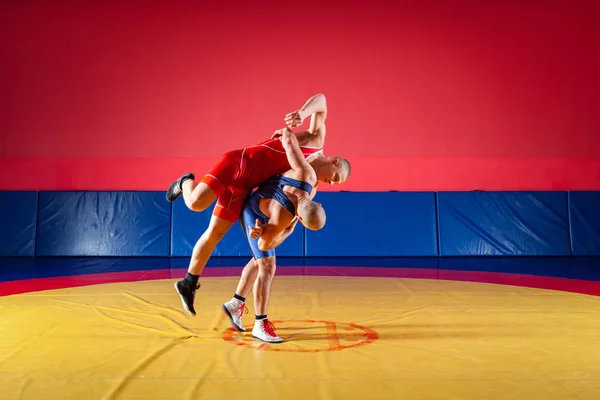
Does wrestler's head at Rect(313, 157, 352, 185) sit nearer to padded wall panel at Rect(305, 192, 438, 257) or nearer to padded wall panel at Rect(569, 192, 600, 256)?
padded wall panel at Rect(305, 192, 438, 257)

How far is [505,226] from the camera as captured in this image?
7848 millimetres

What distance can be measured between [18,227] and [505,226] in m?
7.24

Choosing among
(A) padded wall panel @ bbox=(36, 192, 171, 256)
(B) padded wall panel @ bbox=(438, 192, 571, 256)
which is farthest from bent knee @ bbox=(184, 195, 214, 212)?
(B) padded wall panel @ bbox=(438, 192, 571, 256)

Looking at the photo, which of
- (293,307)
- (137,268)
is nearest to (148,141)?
(137,268)

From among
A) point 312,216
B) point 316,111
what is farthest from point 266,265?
point 316,111

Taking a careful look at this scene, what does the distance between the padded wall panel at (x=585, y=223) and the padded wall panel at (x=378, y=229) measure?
2.07 metres

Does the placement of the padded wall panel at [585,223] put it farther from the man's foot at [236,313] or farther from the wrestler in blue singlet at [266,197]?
the man's foot at [236,313]

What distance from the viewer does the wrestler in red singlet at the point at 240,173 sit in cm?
334

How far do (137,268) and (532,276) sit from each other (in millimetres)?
4580

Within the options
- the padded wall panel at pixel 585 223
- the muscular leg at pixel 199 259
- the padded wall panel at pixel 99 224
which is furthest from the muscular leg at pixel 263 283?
the padded wall panel at pixel 585 223

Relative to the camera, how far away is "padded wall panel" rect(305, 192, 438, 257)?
25.8 ft

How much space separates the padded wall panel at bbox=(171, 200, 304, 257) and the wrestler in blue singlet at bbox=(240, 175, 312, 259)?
14.6ft

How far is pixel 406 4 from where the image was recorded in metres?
8.52

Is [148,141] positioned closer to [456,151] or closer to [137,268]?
[137,268]
